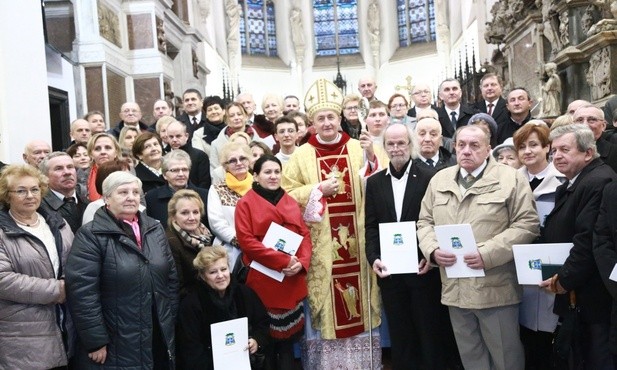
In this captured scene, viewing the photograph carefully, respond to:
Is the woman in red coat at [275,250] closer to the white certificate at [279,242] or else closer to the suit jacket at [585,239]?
the white certificate at [279,242]

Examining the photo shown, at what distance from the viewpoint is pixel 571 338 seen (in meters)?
3.99

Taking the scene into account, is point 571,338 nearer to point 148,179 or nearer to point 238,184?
point 238,184

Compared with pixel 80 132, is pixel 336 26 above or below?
above

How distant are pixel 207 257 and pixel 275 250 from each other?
50 centimetres

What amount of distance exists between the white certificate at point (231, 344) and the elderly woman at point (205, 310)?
8cm

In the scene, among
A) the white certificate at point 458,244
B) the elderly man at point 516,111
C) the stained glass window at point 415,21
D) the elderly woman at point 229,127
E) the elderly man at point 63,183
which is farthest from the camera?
the stained glass window at point 415,21

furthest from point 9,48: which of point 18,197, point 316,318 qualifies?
point 316,318

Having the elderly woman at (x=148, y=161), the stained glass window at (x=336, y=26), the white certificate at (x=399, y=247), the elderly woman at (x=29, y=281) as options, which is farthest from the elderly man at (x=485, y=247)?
the stained glass window at (x=336, y=26)

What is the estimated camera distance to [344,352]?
5102 mm

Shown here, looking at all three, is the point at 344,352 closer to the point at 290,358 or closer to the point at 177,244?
the point at 290,358

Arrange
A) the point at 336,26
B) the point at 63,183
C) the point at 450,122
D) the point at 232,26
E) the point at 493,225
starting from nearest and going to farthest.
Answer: the point at 493,225 < the point at 63,183 < the point at 450,122 < the point at 232,26 < the point at 336,26

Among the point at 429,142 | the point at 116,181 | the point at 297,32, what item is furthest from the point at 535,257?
the point at 297,32

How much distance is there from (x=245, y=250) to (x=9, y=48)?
13.4ft

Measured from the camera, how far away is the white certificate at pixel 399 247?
→ 455cm
